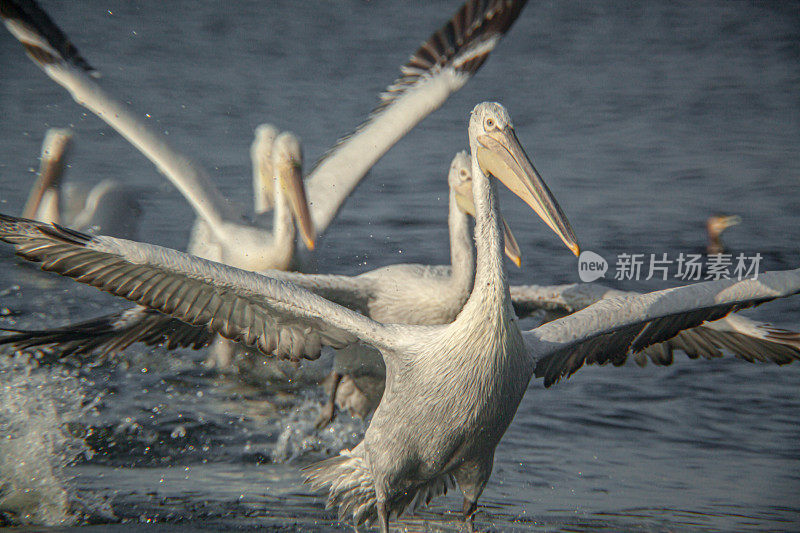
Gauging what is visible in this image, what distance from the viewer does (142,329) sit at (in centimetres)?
408

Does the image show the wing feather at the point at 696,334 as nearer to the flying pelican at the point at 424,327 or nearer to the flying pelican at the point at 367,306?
the flying pelican at the point at 367,306

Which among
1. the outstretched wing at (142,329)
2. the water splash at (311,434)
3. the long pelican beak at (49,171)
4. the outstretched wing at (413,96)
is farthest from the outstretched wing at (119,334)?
the long pelican beak at (49,171)

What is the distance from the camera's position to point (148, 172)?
368 inches

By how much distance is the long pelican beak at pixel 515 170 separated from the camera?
3363 mm

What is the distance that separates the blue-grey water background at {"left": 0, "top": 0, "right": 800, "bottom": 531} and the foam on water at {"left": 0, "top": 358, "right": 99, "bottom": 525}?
1cm

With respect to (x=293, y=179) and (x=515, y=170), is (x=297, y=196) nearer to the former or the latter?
(x=293, y=179)

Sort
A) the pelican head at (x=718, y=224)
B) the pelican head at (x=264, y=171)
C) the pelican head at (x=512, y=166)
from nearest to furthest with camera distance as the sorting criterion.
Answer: the pelican head at (x=512, y=166)
the pelican head at (x=264, y=171)
the pelican head at (x=718, y=224)

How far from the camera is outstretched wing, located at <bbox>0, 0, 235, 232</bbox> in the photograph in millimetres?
5258

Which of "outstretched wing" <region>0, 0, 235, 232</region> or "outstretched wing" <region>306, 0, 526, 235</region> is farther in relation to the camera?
"outstretched wing" <region>306, 0, 526, 235</region>

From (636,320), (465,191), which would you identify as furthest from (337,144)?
(636,320)

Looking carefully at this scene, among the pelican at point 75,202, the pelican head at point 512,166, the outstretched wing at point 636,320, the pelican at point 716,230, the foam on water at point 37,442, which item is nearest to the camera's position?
the pelican head at point 512,166

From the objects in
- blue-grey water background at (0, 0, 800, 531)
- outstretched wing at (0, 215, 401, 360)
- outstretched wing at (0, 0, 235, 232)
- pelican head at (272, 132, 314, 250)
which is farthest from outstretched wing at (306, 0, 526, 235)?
outstretched wing at (0, 215, 401, 360)

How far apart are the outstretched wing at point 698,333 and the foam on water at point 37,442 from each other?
227cm

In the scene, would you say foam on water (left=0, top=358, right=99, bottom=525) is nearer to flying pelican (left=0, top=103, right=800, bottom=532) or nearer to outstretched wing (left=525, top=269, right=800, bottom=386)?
flying pelican (left=0, top=103, right=800, bottom=532)
